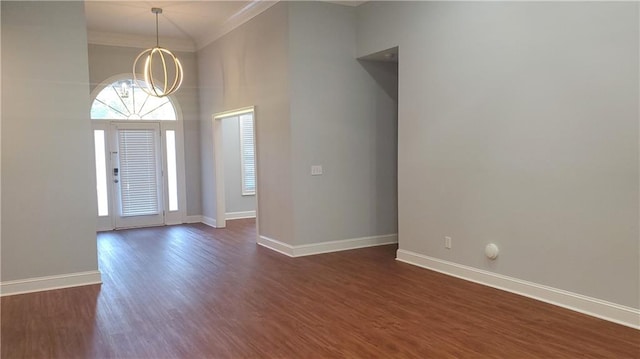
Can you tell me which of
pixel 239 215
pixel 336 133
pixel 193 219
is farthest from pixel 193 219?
pixel 336 133

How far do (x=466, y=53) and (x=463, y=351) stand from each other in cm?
280

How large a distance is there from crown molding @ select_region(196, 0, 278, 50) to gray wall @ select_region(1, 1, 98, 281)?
88.9 inches

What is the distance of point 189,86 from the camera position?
335 inches

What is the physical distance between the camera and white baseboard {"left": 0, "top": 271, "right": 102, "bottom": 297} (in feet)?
14.0

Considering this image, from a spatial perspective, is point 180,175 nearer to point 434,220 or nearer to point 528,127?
point 434,220

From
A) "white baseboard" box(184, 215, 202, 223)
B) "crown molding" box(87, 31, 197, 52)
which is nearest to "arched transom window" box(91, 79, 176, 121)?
"crown molding" box(87, 31, 197, 52)

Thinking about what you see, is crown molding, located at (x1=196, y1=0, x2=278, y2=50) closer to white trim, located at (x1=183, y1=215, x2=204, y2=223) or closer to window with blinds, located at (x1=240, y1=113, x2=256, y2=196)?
window with blinds, located at (x1=240, y1=113, x2=256, y2=196)

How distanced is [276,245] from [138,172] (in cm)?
365

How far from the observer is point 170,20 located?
6.86m

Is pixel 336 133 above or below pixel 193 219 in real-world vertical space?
above

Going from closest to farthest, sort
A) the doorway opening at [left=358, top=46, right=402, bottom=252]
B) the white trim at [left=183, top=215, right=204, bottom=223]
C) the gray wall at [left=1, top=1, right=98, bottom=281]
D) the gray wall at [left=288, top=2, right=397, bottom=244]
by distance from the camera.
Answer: the gray wall at [left=1, top=1, right=98, bottom=281]
the gray wall at [left=288, top=2, right=397, bottom=244]
the doorway opening at [left=358, top=46, right=402, bottom=252]
the white trim at [left=183, top=215, right=204, bottom=223]

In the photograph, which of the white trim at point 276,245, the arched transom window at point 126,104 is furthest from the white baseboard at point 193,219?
the white trim at point 276,245

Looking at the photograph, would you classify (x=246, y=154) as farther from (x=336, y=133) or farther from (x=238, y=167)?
(x=336, y=133)

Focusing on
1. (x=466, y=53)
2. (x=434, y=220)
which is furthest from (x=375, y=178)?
(x=466, y=53)
